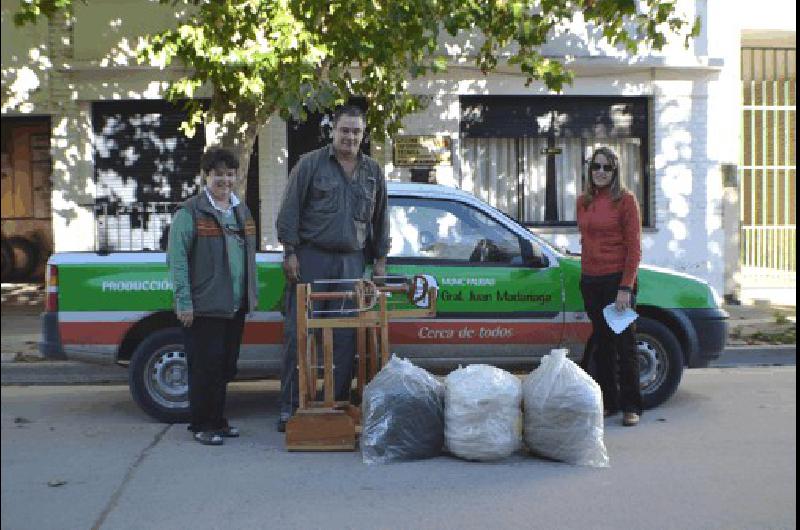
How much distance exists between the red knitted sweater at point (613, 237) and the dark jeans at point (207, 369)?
255 centimetres

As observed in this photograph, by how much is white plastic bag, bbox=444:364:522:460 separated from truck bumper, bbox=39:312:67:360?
3073mm

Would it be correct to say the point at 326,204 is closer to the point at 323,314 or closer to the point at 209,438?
the point at 323,314

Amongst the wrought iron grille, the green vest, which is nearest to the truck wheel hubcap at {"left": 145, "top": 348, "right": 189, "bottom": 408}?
the green vest

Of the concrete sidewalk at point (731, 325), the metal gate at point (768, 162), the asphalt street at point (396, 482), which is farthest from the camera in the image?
the metal gate at point (768, 162)

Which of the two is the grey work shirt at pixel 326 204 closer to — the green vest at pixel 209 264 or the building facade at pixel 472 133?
the green vest at pixel 209 264

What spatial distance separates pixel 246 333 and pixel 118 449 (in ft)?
4.40

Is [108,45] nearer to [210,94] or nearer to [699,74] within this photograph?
[210,94]

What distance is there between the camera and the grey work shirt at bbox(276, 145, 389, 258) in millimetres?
7273

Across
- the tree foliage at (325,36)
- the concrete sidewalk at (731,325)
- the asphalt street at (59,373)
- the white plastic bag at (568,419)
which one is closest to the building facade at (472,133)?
the concrete sidewalk at (731,325)

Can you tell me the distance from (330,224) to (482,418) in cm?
177

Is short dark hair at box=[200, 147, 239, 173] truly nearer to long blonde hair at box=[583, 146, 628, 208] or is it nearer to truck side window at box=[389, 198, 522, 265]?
truck side window at box=[389, 198, 522, 265]

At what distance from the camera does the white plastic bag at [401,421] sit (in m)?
6.50

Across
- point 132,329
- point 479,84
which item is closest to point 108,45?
point 479,84

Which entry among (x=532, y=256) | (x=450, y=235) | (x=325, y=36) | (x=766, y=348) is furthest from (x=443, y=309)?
(x=766, y=348)
